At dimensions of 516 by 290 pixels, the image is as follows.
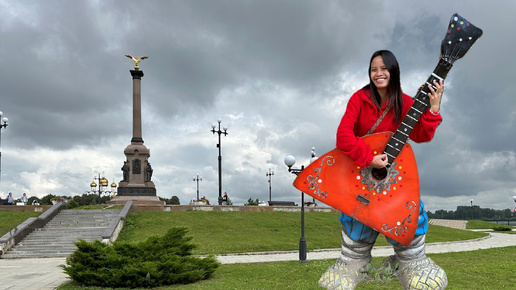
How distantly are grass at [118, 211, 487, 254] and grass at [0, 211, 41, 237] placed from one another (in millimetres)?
5548

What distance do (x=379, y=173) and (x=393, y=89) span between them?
85cm

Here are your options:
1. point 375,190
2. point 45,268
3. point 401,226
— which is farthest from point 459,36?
point 45,268

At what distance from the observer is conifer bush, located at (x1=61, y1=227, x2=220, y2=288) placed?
9062mm

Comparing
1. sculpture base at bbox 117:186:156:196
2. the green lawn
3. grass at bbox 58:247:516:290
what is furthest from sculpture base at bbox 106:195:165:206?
grass at bbox 58:247:516:290

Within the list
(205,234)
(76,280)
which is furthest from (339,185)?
(205,234)

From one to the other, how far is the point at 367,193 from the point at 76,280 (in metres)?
8.11

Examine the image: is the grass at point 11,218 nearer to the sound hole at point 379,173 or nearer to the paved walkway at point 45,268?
the paved walkway at point 45,268

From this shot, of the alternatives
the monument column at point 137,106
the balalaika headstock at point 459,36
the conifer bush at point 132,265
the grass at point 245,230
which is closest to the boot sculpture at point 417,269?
the balalaika headstock at point 459,36

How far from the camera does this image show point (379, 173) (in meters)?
4.03

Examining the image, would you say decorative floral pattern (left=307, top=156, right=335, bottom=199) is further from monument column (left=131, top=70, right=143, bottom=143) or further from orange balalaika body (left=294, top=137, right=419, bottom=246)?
monument column (left=131, top=70, right=143, bottom=143)

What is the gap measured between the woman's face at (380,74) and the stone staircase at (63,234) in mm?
16839

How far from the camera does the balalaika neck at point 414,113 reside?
394 centimetres

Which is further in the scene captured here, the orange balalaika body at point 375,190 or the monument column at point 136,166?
the monument column at point 136,166

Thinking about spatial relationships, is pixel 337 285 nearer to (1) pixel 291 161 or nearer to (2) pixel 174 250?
(2) pixel 174 250
